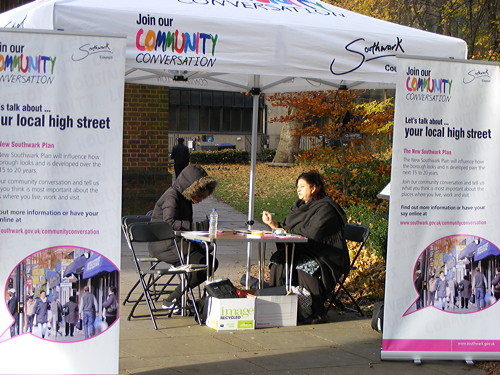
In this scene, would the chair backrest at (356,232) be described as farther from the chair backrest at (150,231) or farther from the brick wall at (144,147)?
the brick wall at (144,147)

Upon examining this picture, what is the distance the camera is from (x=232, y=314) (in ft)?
23.4

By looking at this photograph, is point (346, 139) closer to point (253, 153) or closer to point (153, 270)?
point (253, 153)

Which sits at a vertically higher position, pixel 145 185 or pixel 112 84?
pixel 112 84

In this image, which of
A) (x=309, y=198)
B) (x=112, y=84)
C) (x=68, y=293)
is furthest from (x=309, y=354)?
(x=112, y=84)

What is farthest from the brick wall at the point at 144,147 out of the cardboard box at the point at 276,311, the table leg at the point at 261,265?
the cardboard box at the point at 276,311

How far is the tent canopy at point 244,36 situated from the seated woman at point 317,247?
1431 mm

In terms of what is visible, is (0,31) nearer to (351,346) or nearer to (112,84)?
(112,84)

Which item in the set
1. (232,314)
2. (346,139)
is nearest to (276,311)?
(232,314)

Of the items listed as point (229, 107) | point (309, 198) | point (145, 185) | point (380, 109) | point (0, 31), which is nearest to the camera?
point (0, 31)

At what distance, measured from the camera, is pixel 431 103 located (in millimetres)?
5922

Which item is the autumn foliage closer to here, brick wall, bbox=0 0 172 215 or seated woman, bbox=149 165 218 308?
brick wall, bbox=0 0 172 215

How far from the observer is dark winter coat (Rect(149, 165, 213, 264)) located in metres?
7.79

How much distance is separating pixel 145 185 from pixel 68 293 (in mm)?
10297

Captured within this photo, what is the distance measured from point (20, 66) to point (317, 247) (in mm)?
3853
